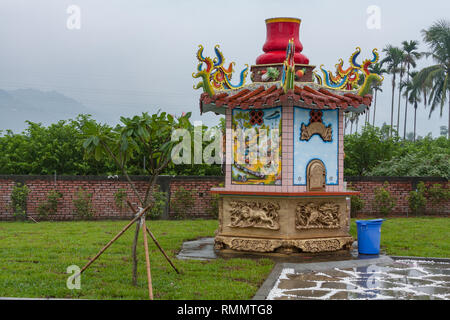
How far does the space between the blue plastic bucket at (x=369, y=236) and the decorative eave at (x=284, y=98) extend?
262 centimetres

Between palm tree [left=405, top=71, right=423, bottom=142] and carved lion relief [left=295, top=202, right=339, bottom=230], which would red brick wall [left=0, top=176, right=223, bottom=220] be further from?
palm tree [left=405, top=71, right=423, bottom=142]

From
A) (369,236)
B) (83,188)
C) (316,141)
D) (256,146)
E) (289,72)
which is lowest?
(369,236)

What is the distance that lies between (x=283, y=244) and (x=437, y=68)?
122ft

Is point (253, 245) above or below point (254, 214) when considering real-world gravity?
below

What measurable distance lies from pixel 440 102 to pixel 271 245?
36.9 meters

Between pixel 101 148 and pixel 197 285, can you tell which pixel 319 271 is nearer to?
pixel 197 285

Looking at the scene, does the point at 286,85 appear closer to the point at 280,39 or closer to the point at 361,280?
the point at 280,39

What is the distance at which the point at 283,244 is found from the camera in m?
12.0

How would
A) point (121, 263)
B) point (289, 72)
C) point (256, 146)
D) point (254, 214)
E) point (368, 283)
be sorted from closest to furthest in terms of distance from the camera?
point (368, 283)
point (121, 263)
point (289, 72)
point (254, 214)
point (256, 146)

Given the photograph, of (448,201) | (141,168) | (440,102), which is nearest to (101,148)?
(141,168)

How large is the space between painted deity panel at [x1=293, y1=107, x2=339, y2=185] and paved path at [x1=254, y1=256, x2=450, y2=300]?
2098mm

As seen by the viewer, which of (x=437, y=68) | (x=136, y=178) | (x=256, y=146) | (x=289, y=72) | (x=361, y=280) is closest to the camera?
(x=361, y=280)

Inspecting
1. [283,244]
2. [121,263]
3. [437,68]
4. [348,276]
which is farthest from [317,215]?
[437,68]

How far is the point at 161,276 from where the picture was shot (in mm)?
9594
